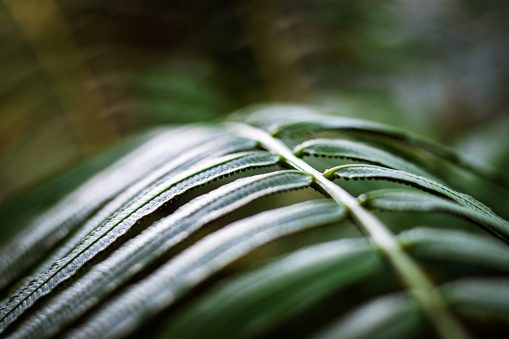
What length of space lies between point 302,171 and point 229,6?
1080 mm

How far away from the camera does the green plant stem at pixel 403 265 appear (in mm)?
199

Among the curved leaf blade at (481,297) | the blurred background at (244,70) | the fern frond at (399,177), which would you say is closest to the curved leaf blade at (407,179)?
the fern frond at (399,177)

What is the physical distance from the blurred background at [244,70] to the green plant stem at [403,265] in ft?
2.01

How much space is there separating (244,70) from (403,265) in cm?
A: 115

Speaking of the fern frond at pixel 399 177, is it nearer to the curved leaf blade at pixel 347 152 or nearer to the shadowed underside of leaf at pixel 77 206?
the curved leaf blade at pixel 347 152

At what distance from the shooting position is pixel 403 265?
0.23 m

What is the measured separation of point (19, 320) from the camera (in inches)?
11.4

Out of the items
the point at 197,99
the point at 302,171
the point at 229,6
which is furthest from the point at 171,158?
the point at 229,6

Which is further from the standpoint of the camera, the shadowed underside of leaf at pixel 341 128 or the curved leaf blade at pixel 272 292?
the shadowed underside of leaf at pixel 341 128

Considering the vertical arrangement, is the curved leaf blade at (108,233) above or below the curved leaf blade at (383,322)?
above

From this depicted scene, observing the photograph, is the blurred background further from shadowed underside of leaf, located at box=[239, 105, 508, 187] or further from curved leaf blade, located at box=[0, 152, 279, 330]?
curved leaf blade, located at box=[0, 152, 279, 330]

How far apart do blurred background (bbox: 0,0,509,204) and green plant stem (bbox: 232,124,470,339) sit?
2.01 ft

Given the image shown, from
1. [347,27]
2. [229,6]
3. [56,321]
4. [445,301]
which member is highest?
[229,6]

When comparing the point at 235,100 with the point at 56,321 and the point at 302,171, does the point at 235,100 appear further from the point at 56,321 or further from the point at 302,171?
the point at 56,321
